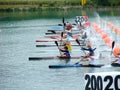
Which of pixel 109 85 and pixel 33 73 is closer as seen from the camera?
pixel 109 85

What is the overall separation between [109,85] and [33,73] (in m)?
19.9

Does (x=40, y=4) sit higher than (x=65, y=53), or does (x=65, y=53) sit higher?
(x=65, y=53)

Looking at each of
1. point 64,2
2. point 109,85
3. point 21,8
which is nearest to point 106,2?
point 64,2

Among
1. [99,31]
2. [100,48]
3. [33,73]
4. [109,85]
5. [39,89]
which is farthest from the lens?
[99,31]

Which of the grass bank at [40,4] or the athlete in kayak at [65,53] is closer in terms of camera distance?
the athlete in kayak at [65,53]

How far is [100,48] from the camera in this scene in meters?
36.4

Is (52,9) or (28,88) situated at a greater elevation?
(28,88)

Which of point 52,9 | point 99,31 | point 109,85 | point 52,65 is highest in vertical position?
point 109,85

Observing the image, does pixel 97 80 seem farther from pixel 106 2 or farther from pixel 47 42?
pixel 106 2

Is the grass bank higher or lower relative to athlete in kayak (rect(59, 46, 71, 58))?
lower

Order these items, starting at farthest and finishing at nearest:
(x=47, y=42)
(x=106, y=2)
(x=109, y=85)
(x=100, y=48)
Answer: (x=106, y=2) → (x=47, y=42) → (x=100, y=48) → (x=109, y=85)

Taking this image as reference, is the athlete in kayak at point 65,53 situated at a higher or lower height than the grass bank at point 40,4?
higher

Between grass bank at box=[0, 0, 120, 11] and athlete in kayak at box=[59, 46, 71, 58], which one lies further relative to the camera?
grass bank at box=[0, 0, 120, 11]

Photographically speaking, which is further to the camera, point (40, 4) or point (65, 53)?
point (40, 4)
